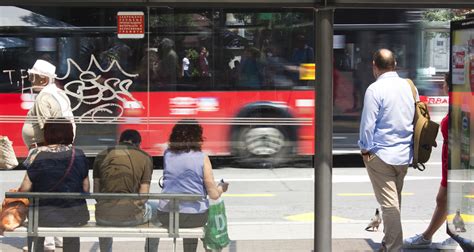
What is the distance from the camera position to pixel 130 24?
4.98 m

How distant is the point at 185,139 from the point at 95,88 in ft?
2.54

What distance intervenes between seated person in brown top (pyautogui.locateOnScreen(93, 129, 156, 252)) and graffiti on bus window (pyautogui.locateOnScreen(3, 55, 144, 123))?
0.23m

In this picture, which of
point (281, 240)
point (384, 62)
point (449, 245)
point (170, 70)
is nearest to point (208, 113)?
point (170, 70)

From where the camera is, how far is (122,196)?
483 cm

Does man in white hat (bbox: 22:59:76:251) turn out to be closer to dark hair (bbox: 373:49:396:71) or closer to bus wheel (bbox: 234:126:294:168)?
bus wheel (bbox: 234:126:294:168)

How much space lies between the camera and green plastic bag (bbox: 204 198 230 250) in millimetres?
4926

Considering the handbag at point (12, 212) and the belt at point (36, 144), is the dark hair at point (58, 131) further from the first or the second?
the handbag at point (12, 212)

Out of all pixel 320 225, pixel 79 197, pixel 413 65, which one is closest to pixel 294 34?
pixel 320 225

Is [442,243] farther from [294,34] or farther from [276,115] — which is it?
[294,34]

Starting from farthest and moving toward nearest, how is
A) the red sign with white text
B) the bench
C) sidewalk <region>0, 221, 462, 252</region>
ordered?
sidewalk <region>0, 221, 462, 252</region> < the red sign with white text < the bench

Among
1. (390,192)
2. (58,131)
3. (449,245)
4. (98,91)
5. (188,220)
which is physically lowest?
(449,245)

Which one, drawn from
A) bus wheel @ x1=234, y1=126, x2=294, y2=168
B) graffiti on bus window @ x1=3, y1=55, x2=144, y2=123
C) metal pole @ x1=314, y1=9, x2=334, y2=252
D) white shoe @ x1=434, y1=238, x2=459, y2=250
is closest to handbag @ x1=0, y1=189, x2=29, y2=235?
graffiti on bus window @ x1=3, y1=55, x2=144, y2=123

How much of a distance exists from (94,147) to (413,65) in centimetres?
617

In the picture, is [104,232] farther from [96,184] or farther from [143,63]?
[143,63]
